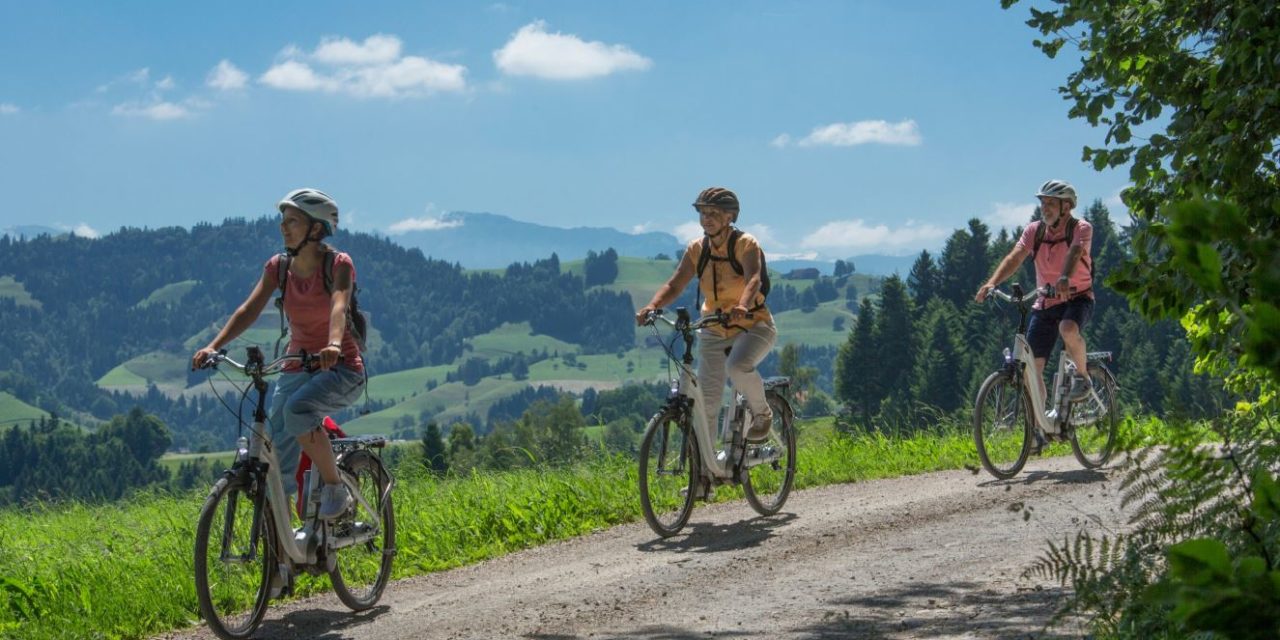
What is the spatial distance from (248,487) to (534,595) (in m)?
1.66

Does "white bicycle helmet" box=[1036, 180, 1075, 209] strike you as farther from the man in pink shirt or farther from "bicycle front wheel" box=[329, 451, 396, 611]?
"bicycle front wheel" box=[329, 451, 396, 611]

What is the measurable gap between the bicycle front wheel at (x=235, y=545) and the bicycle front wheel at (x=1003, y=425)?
20.2 ft

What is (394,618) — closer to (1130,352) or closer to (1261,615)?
(1261,615)

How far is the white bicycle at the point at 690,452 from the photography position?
9.46 m

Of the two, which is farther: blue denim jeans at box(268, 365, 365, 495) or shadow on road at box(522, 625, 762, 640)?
blue denim jeans at box(268, 365, 365, 495)

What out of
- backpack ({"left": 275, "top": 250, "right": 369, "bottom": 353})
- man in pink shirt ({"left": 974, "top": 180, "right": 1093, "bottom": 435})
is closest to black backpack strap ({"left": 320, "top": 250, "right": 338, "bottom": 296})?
backpack ({"left": 275, "top": 250, "right": 369, "bottom": 353})

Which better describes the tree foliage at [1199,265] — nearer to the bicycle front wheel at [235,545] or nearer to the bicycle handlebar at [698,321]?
the bicycle handlebar at [698,321]

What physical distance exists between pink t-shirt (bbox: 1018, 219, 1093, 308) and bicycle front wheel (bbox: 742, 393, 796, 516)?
2387mm

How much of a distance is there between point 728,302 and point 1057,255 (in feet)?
9.74

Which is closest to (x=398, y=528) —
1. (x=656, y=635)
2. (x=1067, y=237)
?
(x=656, y=635)

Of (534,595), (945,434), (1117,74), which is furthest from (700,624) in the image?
(945,434)

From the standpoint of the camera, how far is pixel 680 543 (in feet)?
29.8

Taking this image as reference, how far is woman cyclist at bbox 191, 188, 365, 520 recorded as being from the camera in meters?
7.18

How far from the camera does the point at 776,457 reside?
1025 centimetres
